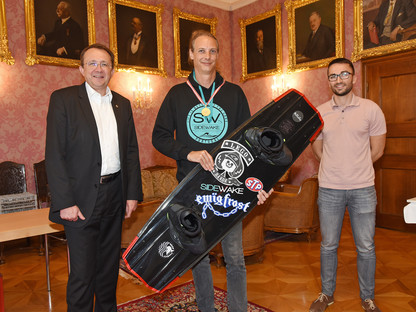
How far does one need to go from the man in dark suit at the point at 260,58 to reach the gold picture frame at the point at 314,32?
0.42 metres

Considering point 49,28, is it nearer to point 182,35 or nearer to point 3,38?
point 3,38

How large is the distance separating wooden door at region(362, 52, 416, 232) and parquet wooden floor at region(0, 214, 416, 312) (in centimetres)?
63

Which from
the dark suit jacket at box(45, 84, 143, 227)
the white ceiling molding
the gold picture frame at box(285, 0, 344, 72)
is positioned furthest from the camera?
the white ceiling molding

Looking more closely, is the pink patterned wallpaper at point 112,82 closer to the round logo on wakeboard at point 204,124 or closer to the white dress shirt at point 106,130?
the white dress shirt at point 106,130

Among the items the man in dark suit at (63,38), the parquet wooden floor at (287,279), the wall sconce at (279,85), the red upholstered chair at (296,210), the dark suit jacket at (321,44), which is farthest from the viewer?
the wall sconce at (279,85)

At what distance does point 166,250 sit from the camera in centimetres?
167

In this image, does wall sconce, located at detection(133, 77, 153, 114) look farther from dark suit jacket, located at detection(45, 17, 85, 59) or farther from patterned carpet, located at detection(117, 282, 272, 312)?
patterned carpet, located at detection(117, 282, 272, 312)

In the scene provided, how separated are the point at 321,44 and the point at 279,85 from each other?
0.90 meters

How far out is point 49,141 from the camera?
5.33ft

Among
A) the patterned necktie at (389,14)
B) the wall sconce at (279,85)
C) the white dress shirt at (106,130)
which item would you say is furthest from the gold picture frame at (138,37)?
the white dress shirt at (106,130)

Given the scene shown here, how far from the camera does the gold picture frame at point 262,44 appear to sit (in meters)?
5.55

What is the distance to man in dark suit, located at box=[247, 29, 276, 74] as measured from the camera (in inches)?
225

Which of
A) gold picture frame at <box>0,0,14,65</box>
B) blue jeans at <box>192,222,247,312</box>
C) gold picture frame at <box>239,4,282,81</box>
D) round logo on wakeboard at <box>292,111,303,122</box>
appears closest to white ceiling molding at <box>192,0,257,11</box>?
gold picture frame at <box>239,4,282,81</box>

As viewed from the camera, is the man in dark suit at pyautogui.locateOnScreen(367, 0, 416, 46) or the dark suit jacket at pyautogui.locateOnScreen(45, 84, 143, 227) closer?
the dark suit jacket at pyautogui.locateOnScreen(45, 84, 143, 227)
